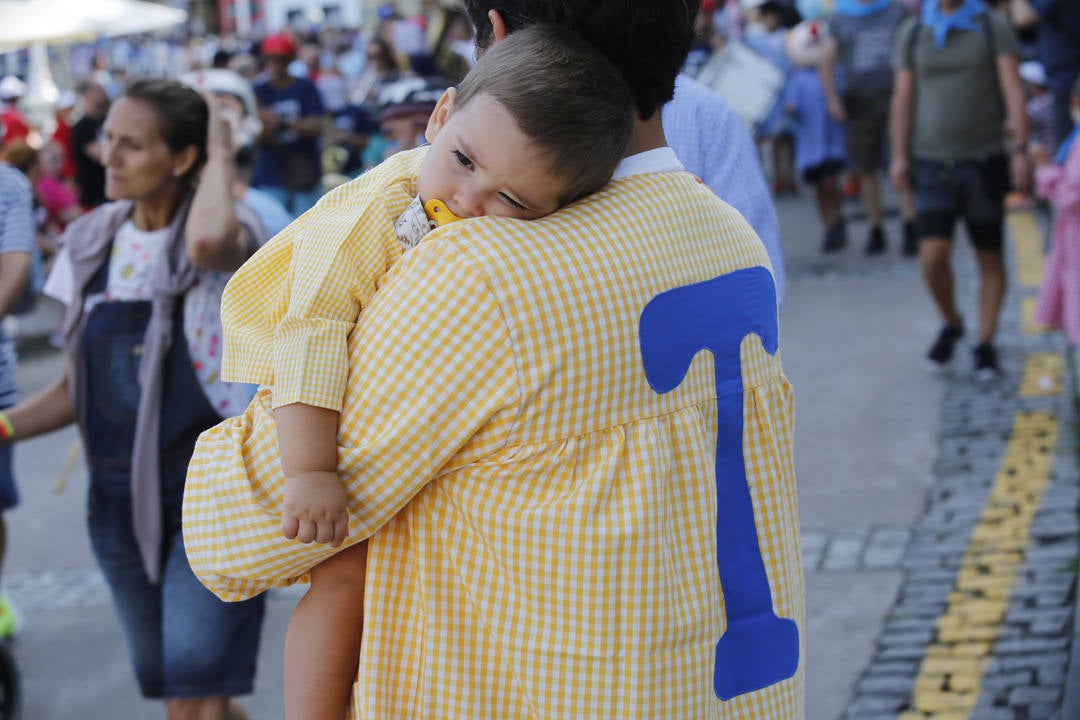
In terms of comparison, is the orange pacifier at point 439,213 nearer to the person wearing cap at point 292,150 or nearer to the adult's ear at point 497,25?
the adult's ear at point 497,25

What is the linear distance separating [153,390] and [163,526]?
1.08ft

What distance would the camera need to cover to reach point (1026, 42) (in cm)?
1226

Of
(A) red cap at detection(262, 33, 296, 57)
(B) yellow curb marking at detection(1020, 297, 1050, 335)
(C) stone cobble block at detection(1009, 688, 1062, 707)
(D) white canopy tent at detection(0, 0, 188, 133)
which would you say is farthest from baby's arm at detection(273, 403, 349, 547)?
(D) white canopy tent at detection(0, 0, 188, 133)

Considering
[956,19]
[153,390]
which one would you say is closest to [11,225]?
[153,390]

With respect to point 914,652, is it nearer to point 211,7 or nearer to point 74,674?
point 74,674

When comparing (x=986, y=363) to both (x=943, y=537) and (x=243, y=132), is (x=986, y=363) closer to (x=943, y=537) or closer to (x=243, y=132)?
(x=943, y=537)

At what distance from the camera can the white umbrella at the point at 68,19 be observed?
41.8 ft

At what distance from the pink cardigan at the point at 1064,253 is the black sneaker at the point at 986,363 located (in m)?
0.54

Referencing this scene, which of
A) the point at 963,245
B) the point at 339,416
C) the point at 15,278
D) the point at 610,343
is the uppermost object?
the point at 610,343

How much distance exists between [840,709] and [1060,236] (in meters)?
3.31

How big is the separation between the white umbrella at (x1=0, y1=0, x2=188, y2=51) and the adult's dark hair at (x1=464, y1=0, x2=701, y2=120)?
11309 millimetres

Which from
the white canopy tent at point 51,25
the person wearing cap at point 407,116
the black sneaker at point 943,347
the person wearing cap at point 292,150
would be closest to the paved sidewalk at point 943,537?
the black sneaker at point 943,347

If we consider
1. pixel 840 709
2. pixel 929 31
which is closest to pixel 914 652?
pixel 840 709

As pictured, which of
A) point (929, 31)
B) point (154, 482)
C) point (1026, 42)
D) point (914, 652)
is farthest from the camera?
point (1026, 42)
